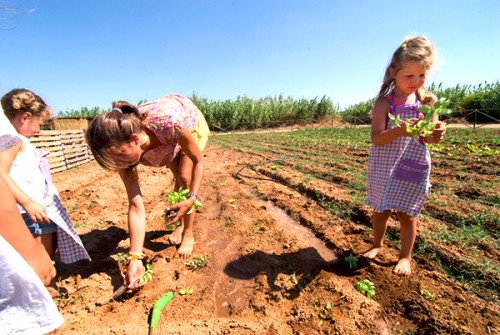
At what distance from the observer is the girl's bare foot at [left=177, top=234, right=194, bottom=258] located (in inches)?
111

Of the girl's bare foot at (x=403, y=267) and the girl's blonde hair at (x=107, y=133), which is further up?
the girl's blonde hair at (x=107, y=133)

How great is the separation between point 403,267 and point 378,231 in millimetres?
370

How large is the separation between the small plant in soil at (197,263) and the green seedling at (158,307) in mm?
431

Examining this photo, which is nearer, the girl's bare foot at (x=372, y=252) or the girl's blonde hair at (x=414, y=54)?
the girl's blonde hair at (x=414, y=54)

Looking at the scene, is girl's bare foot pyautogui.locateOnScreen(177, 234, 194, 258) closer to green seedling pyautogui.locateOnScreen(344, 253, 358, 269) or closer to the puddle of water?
the puddle of water

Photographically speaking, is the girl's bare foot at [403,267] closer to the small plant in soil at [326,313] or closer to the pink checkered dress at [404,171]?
the pink checkered dress at [404,171]

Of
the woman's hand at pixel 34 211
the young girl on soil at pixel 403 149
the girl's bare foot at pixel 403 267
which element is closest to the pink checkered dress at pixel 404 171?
the young girl on soil at pixel 403 149

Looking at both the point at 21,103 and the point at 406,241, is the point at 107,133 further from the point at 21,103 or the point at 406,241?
the point at 406,241

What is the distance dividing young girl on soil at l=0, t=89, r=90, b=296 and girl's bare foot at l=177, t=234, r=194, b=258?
875mm

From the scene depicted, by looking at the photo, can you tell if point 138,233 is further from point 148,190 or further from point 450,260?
point 148,190

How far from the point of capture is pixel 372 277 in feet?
7.68

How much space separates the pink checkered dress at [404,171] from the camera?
88.0 inches

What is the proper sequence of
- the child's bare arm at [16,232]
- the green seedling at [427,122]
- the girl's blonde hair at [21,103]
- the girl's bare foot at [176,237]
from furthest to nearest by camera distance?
the girl's bare foot at [176,237]
the girl's blonde hair at [21,103]
the green seedling at [427,122]
the child's bare arm at [16,232]

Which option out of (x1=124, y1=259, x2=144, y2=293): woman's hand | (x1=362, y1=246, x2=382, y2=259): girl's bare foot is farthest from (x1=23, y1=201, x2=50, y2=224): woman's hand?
(x1=362, y1=246, x2=382, y2=259): girl's bare foot
